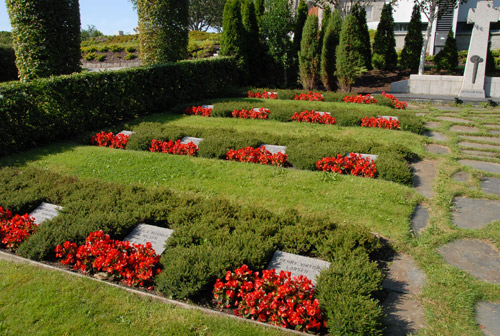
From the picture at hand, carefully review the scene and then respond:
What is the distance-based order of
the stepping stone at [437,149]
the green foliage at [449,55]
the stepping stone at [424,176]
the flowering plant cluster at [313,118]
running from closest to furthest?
the stepping stone at [424,176] → the stepping stone at [437,149] → the flowering plant cluster at [313,118] → the green foliage at [449,55]

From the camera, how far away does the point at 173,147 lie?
24.9ft

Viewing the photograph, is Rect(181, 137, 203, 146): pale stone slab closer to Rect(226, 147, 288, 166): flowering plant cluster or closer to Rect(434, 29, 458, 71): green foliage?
Rect(226, 147, 288, 166): flowering plant cluster

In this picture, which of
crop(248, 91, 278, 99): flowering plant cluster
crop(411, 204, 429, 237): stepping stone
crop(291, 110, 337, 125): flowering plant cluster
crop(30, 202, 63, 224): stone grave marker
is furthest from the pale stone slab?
crop(248, 91, 278, 99): flowering plant cluster

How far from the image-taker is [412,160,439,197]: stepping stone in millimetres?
5797

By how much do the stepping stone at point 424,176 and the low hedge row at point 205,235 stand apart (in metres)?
2.12

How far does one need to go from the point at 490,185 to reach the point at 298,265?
388 cm

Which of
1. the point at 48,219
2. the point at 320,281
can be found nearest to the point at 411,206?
the point at 320,281

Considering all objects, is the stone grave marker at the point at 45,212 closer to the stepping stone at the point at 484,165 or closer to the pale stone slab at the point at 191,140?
the pale stone slab at the point at 191,140

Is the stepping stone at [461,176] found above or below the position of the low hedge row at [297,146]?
below

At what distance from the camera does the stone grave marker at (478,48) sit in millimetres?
12648

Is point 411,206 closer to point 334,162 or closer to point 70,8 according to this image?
point 334,162

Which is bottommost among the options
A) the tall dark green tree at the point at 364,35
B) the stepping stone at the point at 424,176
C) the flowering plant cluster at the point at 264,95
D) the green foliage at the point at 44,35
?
the stepping stone at the point at 424,176

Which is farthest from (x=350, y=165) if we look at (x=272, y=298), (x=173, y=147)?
(x=272, y=298)

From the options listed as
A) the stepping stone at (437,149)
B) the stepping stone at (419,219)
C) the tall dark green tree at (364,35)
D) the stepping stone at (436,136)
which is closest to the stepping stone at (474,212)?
the stepping stone at (419,219)
